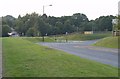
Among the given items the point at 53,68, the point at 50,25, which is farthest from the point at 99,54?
the point at 50,25

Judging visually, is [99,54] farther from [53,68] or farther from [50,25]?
[50,25]

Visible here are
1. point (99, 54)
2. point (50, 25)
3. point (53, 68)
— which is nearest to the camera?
point (53, 68)

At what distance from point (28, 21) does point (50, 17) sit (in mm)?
35695

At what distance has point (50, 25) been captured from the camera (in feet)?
472

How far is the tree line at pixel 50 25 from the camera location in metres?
127

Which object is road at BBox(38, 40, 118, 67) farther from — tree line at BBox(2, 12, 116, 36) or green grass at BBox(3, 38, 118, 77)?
tree line at BBox(2, 12, 116, 36)

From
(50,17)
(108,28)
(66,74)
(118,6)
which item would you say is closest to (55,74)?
(66,74)

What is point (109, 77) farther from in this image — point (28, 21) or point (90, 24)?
point (90, 24)

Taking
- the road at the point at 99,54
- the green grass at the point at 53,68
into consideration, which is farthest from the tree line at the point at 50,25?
the green grass at the point at 53,68

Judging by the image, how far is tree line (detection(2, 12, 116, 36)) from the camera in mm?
126625

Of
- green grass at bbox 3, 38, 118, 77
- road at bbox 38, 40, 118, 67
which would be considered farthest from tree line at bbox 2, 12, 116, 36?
green grass at bbox 3, 38, 118, 77

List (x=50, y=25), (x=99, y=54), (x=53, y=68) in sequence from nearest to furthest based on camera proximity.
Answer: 1. (x=53, y=68)
2. (x=99, y=54)
3. (x=50, y=25)

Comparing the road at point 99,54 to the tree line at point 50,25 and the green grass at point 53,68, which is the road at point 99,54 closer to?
the green grass at point 53,68

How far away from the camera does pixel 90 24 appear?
159 meters
